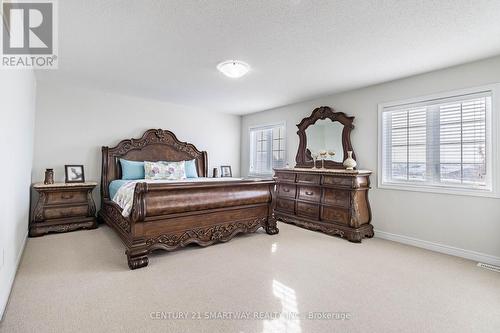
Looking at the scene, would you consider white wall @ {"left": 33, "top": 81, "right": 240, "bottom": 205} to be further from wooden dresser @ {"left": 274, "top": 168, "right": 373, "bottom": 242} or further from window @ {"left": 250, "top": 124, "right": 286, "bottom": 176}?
wooden dresser @ {"left": 274, "top": 168, "right": 373, "bottom": 242}

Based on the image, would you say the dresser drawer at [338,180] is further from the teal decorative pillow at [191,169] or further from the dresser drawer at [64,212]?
the dresser drawer at [64,212]

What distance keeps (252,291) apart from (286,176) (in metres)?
2.70

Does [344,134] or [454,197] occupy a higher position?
[344,134]

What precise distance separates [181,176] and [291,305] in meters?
3.44

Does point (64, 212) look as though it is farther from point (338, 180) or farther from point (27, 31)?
point (338, 180)

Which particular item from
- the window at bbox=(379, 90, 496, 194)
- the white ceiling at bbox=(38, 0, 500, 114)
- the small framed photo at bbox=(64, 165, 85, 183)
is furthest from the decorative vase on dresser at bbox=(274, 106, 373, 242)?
the small framed photo at bbox=(64, 165, 85, 183)

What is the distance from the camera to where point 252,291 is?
2012 millimetres

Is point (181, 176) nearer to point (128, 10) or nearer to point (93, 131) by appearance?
point (93, 131)

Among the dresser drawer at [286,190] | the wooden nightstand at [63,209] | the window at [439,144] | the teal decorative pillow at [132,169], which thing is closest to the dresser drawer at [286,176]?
the dresser drawer at [286,190]

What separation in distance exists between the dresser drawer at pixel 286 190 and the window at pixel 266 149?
0.88 meters

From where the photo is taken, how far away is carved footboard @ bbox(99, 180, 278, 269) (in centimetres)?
252

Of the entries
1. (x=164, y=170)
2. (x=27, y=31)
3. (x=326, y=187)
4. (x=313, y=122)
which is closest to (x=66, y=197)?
(x=164, y=170)

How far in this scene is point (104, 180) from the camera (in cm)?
429

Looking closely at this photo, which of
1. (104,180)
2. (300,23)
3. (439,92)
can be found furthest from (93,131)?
(439,92)
